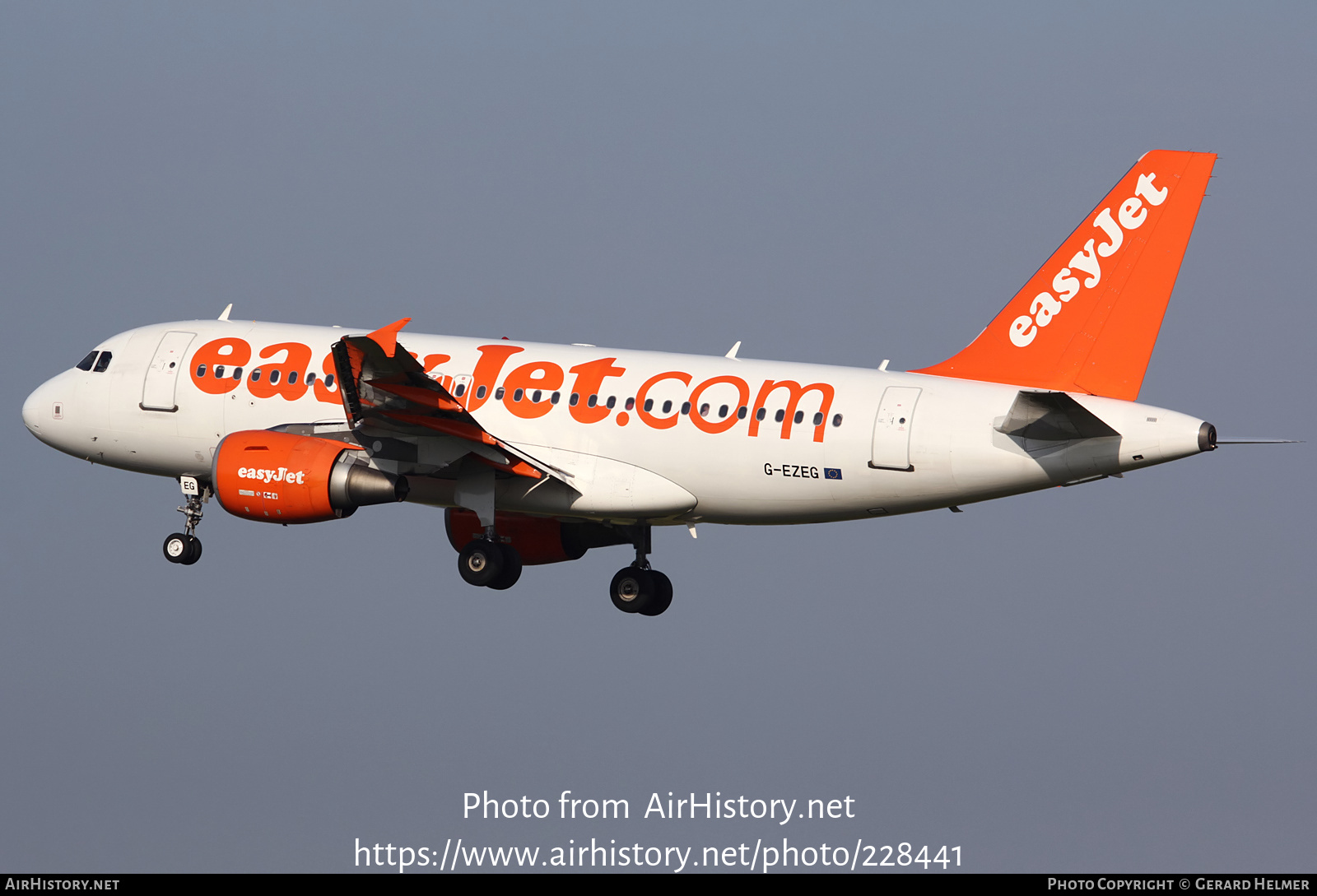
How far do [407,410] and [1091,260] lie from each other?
1335 cm

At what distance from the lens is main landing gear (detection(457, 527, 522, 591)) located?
39312 mm

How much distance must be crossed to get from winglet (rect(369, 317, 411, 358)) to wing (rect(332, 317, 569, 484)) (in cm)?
2

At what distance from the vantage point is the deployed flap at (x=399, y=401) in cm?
3605

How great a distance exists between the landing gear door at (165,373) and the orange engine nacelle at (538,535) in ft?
21.7

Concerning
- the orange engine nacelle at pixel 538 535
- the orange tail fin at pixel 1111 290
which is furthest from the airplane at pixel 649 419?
the orange engine nacelle at pixel 538 535

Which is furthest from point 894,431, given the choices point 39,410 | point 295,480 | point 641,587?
point 39,410

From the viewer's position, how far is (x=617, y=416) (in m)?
38.5

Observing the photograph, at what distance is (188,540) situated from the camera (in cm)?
4216

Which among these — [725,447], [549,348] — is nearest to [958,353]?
[725,447]

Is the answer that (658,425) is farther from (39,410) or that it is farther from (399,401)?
(39,410)

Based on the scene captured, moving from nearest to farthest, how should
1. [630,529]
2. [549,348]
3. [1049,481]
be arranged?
[1049,481]
[549,348]
[630,529]

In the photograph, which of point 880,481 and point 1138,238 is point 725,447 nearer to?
point 880,481

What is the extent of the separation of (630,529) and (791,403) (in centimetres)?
691

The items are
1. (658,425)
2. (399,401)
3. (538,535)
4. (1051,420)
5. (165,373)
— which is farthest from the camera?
(538,535)
